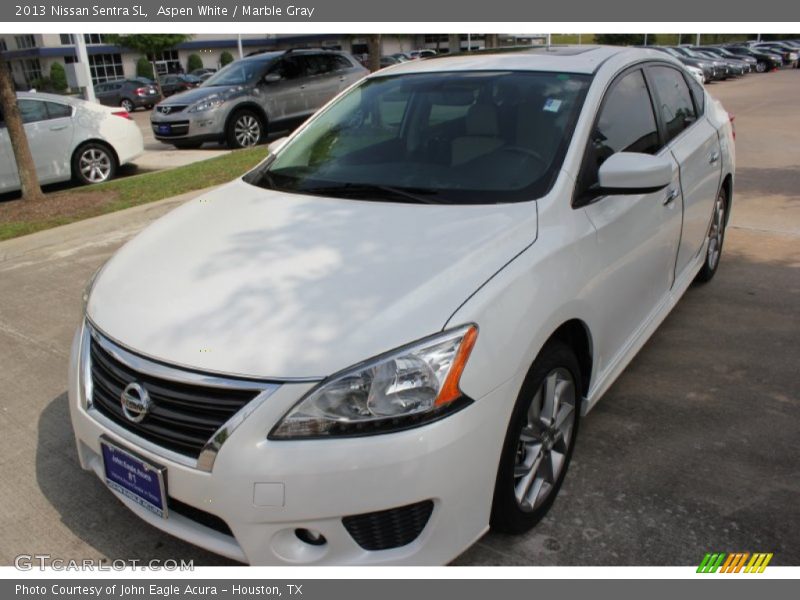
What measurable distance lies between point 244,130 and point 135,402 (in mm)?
11896

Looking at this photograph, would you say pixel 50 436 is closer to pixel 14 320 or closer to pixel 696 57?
pixel 14 320

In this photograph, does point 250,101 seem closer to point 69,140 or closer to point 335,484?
point 69,140

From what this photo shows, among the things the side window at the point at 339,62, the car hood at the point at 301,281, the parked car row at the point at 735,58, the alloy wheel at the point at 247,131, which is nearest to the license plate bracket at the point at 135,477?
the car hood at the point at 301,281

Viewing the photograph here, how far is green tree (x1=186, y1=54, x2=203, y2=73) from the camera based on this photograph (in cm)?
5519

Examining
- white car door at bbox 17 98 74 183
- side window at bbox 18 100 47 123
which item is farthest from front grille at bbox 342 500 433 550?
side window at bbox 18 100 47 123

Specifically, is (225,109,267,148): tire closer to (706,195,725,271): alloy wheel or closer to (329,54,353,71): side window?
(329,54,353,71): side window

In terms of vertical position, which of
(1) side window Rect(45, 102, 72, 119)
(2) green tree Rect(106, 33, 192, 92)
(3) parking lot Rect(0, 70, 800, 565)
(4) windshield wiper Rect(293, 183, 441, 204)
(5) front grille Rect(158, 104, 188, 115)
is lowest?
(3) parking lot Rect(0, 70, 800, 565)

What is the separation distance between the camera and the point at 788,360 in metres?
4.11

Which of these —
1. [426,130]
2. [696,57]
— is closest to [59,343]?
[426,130]

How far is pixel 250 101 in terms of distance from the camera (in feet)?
44.0

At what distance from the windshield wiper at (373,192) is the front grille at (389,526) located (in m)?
1.33

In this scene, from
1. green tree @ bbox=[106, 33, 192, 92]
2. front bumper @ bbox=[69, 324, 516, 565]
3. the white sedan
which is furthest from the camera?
green tree @ bbox=[106, 33, 192, 92]

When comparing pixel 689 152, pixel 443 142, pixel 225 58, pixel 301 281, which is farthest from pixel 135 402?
pixel 225 58

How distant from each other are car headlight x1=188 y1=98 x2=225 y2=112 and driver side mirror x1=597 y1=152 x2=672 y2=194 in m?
11.3
